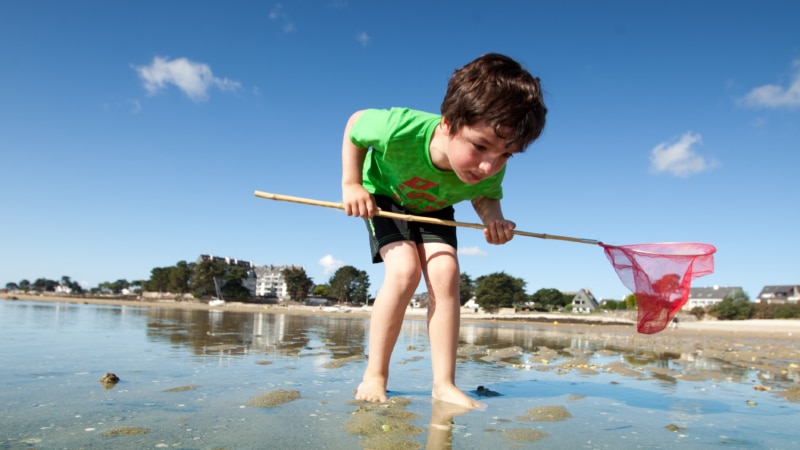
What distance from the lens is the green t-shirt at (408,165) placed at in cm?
Answer: 315

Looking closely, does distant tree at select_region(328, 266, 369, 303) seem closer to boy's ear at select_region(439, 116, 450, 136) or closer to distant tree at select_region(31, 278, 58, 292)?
distant tree at select_region(31, 278, 58, 292)

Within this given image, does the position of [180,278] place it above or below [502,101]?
below

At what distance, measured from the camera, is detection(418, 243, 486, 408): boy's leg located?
3113 mm

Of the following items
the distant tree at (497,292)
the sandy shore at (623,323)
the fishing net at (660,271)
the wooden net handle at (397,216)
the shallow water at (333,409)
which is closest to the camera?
the shallow water at (333,409)

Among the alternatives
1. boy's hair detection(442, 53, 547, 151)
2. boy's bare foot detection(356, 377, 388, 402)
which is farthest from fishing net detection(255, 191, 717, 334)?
boy's bare foot detection(356, 377, 388, 402)

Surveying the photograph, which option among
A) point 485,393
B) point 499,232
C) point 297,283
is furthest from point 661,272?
point 297,283

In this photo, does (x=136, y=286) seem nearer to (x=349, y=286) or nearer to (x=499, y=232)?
(x=349, y=286)

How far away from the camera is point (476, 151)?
275 cm

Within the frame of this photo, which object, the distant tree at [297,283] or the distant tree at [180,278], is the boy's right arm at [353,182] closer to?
the distant tree at [180,278]

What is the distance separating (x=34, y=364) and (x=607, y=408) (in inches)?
152

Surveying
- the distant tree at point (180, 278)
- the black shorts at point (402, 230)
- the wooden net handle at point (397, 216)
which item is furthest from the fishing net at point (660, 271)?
the distant tree at point (180, 278)

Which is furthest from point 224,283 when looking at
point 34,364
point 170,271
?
point 34,364

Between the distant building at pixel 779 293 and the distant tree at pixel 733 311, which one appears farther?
the distant building at pixel 779 293

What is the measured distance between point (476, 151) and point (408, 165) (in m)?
0.62
